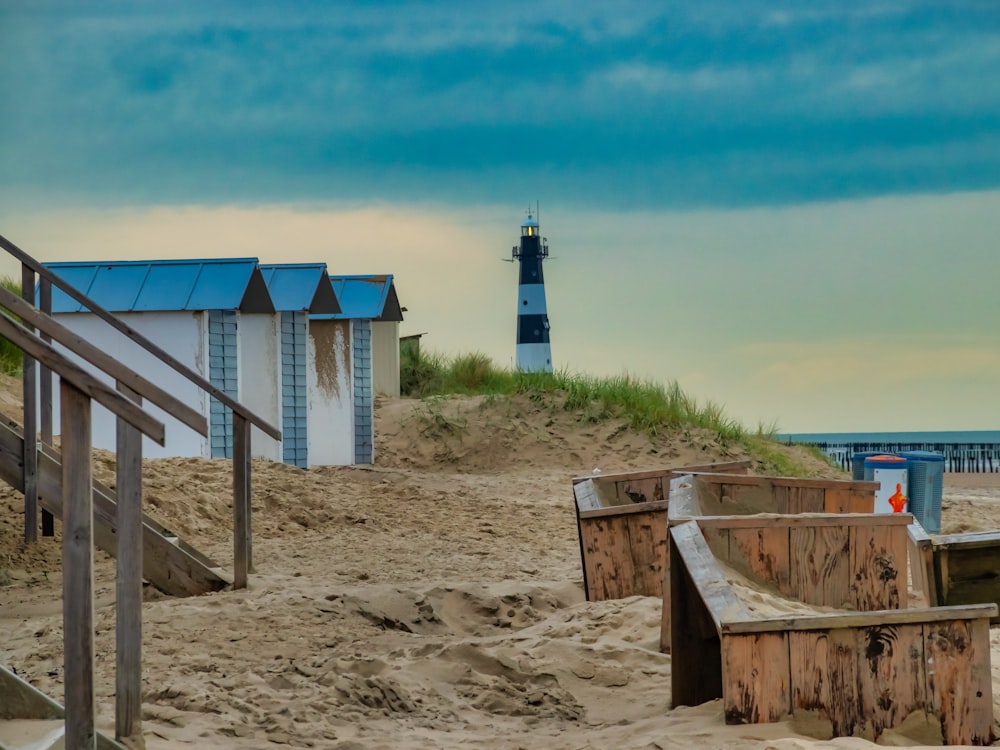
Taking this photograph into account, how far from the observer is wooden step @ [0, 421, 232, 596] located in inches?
308

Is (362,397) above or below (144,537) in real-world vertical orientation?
above

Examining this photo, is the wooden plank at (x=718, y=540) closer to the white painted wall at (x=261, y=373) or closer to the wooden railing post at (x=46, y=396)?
the wooden railing post at (x=46, y=396)

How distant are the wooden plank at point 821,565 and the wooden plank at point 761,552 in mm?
66

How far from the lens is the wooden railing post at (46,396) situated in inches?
349

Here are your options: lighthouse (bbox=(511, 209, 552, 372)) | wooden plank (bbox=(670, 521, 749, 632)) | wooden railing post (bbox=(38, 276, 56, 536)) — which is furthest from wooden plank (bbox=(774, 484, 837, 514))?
lighthouse (bbox=(511, 209, 552, 372))

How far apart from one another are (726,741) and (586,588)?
402cm

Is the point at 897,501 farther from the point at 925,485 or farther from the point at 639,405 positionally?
the point at 639,405

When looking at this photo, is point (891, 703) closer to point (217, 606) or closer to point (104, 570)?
point (217, 606)

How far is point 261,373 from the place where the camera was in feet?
53.6

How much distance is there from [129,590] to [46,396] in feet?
17.3

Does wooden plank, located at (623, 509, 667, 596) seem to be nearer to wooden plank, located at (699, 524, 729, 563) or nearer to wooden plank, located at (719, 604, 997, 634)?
wooden plank, located at (699, 524, 729, 563)

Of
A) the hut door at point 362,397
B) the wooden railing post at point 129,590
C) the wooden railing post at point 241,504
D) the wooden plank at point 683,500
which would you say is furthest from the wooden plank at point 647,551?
the hut door at point 362,397

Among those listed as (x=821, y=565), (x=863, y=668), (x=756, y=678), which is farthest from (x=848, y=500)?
(x=756, y=678)

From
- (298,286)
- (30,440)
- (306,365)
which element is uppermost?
(298,286)
